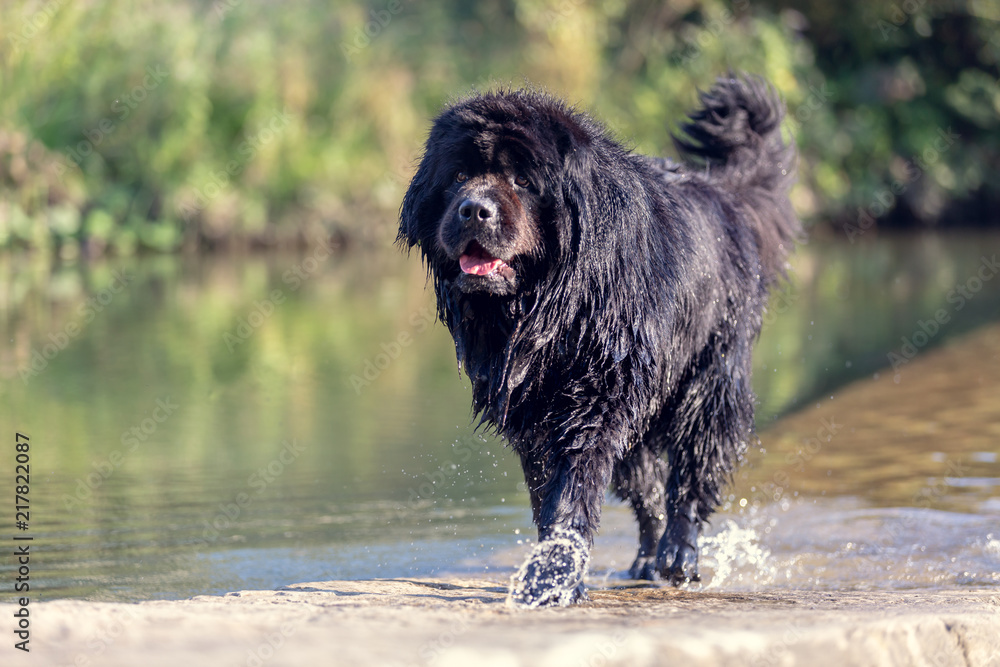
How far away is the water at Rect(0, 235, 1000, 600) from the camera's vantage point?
14.8 feet

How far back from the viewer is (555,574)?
3.54 metres

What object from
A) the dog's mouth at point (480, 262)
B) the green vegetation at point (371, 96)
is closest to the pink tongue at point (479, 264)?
the dog's mouth at point (480, 262)

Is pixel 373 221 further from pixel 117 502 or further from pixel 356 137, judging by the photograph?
pixel 117 502

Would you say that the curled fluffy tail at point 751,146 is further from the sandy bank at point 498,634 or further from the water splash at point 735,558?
the sandy bank at point 498,634

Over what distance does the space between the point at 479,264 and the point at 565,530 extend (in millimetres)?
906

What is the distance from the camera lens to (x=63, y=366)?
8.25 m

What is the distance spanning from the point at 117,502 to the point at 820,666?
350cm

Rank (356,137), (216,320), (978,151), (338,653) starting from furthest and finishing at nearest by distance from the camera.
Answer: (978,151), (356,137), (216,320), (338,653)

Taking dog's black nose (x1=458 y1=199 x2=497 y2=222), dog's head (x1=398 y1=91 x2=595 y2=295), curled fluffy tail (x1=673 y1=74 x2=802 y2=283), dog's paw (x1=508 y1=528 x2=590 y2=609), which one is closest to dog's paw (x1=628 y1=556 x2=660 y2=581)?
dog's paw (x1=508 y1=528 x2=590 y2=609)

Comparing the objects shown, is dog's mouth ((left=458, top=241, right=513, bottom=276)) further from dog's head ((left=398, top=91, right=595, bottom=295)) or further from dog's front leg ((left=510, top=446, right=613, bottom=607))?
dog's front leg ((left=510, top=446, right=613, bottom=607))

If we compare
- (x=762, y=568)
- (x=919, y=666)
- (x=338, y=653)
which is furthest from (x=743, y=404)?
(x=338, y=653)

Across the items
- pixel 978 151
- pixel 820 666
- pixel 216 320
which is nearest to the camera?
pixel 820 666

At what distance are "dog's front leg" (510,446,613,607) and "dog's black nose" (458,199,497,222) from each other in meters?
0.82

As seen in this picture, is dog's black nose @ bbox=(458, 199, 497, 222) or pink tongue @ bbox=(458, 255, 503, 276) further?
pink tongue @ bbox=(458, 255, 503, 276)
